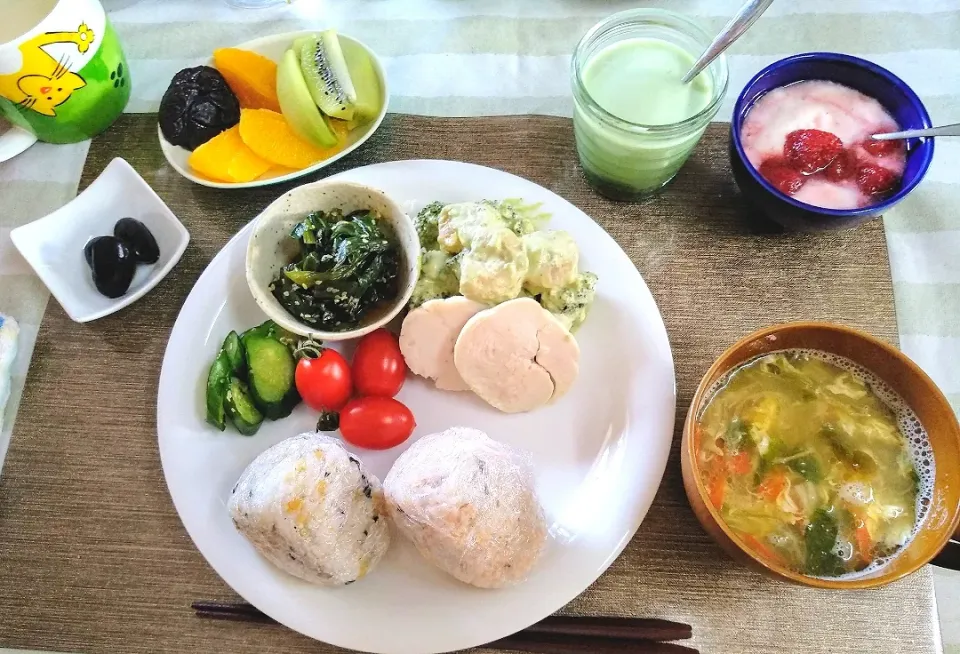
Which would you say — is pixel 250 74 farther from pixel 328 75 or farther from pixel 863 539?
pixel 863 539

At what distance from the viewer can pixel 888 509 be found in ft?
4.62

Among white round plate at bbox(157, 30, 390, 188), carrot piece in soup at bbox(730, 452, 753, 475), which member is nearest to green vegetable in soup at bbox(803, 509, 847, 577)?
carrot piece in soup at bbox(730, 452, 753, 475)

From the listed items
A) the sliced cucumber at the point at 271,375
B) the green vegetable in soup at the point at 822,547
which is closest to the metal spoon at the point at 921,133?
the green vegetable in soup at the point at 822,547

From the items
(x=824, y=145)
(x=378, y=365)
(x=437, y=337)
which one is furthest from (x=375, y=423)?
(x=824, y=145)

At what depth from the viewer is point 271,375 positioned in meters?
1.63

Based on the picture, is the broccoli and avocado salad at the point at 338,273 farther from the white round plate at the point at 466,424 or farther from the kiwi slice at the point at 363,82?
the kiwi slice at the point at 363,82

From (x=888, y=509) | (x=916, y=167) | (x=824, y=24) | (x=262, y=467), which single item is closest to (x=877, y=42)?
(x=824, y=24)

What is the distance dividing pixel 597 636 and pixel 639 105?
1245 mm

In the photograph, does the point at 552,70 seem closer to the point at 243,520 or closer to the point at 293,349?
the point at 293,349

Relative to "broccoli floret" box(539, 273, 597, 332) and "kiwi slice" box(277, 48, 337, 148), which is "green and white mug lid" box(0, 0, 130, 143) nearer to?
"kiwi slice" box(277, 48, 337, 148)

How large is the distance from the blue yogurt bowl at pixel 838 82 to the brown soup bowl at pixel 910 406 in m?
0.34

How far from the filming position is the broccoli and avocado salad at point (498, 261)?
61.8 inches

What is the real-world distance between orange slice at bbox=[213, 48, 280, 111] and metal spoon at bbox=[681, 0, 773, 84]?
1.17 metres

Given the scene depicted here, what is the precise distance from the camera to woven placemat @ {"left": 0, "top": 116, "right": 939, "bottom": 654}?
1.53m
